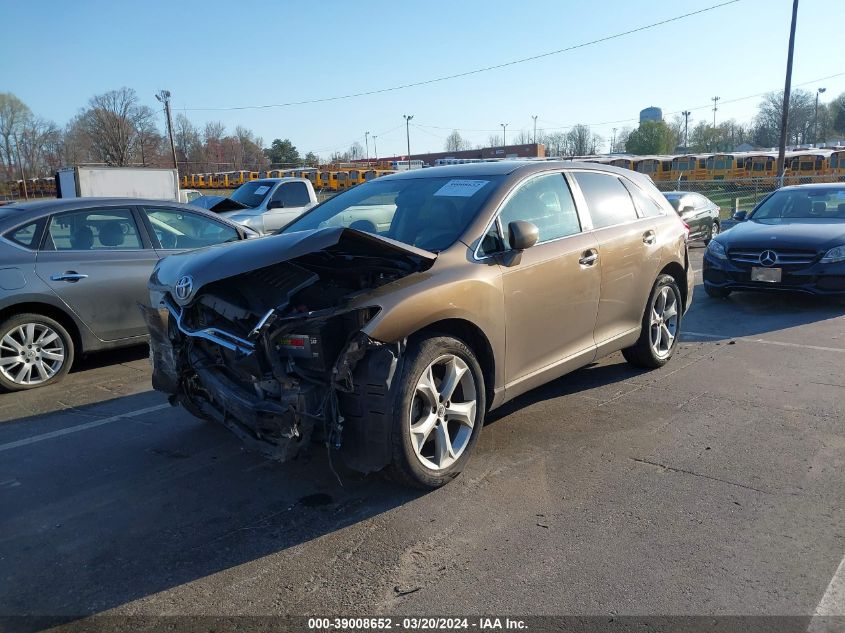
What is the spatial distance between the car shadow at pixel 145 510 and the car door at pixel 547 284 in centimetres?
126

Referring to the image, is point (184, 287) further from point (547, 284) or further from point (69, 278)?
point (69, 278)

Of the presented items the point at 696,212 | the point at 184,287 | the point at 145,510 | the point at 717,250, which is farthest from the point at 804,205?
the point at 145,510

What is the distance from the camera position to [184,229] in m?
6.96

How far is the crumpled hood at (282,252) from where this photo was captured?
316cm

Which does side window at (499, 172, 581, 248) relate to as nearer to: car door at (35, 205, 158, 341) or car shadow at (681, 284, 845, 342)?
car shadow at (681, 284, 845, 342)

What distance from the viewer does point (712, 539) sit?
3127mm

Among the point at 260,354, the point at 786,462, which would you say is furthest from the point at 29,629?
the point at 786,462

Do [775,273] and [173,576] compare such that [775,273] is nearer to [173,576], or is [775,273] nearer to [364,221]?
[364,221]

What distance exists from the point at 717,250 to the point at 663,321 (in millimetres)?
3810

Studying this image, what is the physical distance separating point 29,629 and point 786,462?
13.2 ft

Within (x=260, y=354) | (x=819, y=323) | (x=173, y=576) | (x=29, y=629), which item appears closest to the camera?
(x=29, y=629)

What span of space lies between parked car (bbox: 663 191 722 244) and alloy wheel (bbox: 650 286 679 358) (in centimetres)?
933

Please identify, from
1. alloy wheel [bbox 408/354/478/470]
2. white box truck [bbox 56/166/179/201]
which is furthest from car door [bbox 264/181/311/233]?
alloy wheel [bbox 408/354/478/470]

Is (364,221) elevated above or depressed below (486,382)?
above
